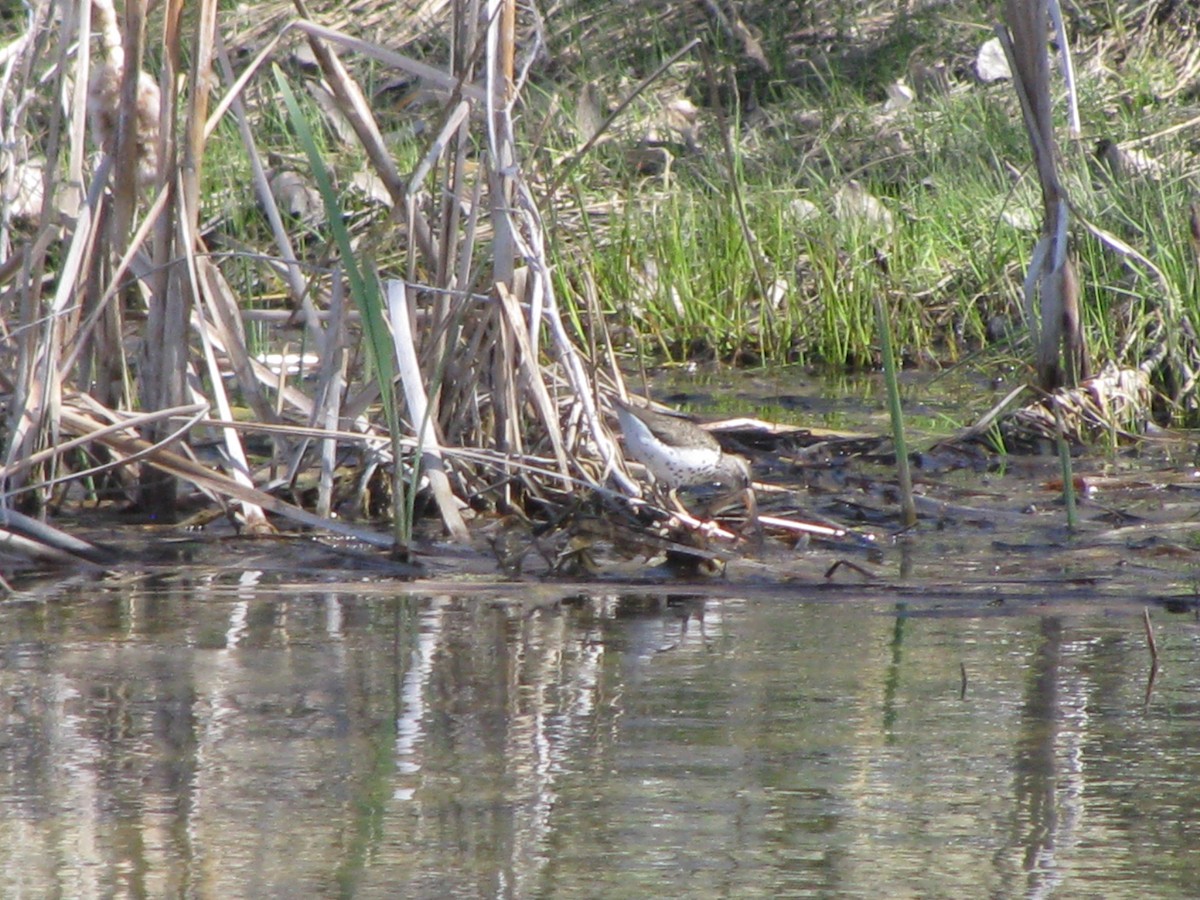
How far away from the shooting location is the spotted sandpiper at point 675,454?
13.3ft

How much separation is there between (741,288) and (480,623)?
3825 millimetres

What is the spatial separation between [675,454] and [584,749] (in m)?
1.60

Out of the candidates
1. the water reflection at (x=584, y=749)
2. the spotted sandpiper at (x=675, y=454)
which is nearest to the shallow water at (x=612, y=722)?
the water reflection at (x=584, y=749)

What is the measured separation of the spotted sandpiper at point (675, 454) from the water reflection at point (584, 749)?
568 millimetres

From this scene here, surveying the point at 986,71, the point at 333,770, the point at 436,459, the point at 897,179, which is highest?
the point at 986,71

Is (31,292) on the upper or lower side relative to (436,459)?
upper

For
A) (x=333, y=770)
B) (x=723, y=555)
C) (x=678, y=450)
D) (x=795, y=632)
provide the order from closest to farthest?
(x=333, y=770), (x=795, y=632), (x=723, y=555), (x=678, y=450)

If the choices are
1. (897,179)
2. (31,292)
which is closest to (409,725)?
(31,292)

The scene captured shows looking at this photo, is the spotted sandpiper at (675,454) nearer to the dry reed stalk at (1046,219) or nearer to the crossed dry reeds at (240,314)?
the crossed dry reeds at (240,314)

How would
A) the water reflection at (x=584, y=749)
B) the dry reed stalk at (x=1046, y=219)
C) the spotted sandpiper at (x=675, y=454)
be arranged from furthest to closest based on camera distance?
the dry reed stalk at (x=1046, y=219)
the spotted sandpiper at (x=675, y=454)
the water reflection at (x=584, y=749)

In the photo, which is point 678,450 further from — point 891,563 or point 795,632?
point 795,632

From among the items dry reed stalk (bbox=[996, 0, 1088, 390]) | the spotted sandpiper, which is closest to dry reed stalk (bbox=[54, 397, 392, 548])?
the spotted sandpiper

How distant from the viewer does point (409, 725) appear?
2.64m

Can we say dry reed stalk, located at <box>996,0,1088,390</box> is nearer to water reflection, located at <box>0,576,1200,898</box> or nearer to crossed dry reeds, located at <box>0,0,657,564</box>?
crossed dry reeds, located at <box>0,0,657,564</box>
